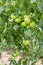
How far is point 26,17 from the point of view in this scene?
5.15 ft

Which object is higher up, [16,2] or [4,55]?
[16,2]

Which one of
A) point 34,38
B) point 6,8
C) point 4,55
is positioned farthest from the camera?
point 4,55

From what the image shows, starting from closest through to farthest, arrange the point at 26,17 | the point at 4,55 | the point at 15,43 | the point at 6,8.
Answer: the point at 26,17 < the point at 6,8 < the point at 15,43 < the point at 4,55

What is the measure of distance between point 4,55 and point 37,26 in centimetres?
462

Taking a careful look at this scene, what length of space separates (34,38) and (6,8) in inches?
14.6

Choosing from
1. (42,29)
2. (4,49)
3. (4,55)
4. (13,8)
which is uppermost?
(13,8)

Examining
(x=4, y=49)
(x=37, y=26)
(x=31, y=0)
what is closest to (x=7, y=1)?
(x=31, y=0)

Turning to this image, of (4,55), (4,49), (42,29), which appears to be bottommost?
(4,55)

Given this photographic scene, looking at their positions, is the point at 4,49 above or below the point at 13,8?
below

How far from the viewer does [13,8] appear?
5.56 ft

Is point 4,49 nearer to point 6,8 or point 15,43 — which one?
point 15,43

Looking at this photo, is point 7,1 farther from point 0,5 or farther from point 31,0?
point 31,0

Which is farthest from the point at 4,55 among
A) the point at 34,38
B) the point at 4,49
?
the point at 34,38

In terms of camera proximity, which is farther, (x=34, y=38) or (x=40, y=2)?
(x=34, y=38)
